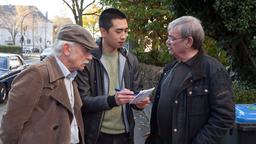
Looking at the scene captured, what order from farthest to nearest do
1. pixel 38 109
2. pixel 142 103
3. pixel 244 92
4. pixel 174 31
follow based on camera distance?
pixel 244 92 → pixel 142 103 → pixel 174 31 → pixel 38 109

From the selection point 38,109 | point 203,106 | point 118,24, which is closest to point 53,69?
point 38,109

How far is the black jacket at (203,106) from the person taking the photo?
10.2 feet

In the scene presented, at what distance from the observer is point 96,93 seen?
3.72 meters

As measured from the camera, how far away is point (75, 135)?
3164mm

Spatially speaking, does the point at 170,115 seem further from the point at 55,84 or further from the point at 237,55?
the point at 237,55

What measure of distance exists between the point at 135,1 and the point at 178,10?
20.5 ft

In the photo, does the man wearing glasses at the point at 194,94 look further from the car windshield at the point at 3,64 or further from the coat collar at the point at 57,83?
the car windshield at the point at 3,64

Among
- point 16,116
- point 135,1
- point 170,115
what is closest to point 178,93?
point 170,115

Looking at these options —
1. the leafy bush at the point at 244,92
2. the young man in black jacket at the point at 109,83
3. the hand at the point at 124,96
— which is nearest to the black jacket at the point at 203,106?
the hand at the point at 124,96

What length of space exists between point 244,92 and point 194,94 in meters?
4.18

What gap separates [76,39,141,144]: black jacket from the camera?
3592 millimetres

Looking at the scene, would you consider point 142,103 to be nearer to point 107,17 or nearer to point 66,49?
point 107,17

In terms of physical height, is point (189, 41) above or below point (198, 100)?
above

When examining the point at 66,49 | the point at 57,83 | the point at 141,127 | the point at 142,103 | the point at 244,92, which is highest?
the point at 66,49
